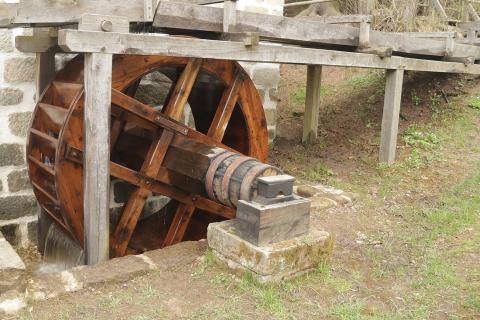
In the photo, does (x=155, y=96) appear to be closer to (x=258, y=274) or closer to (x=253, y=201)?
(x=253, y=201)

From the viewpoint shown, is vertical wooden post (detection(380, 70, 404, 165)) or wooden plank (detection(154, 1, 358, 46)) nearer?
wooden plank (detection(154, 1, 358, 46))

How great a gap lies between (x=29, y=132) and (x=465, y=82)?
6098 mm

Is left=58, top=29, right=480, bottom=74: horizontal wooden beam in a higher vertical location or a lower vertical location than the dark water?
higher

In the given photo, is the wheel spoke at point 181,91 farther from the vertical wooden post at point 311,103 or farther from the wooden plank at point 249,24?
the vertical wooden post at point 311,103

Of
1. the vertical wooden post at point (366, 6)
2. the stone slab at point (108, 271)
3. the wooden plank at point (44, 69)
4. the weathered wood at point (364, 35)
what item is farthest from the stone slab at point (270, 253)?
the vertical wooden post at point (366, 6)

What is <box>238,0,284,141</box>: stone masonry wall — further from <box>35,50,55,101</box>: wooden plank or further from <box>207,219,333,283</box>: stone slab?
<box>207,219,333,283</box>: stone slab

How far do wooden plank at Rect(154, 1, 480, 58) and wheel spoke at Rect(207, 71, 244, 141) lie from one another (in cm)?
54

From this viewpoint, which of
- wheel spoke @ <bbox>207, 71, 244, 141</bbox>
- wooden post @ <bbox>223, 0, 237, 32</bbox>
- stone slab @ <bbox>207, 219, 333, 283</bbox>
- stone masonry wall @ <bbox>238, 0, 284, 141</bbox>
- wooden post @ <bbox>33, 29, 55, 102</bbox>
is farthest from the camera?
stone masonry wall @ <bbox>238, 0, 284, 141</bbox>

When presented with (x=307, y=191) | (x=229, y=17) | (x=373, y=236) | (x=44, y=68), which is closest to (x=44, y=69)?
(x=44, y=68)

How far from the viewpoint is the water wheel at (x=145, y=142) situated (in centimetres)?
411

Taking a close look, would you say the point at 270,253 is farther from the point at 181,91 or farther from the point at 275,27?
the point at 275,27

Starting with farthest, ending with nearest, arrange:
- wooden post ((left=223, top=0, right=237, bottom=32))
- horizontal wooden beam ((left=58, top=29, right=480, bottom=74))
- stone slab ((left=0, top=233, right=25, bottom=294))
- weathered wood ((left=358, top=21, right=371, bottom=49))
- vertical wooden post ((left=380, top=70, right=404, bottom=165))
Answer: vertical wooden post ((left=380, top=70, right=404, bottom=165))
weathered wood ((left=358, top=21, right=371, bottom=49))
wooden post ((left=223, top=0, right=237, bottom=32))
horizontal wooden beam ((left=58, top=29, right=480, bottom=74))
stone slab ((left=0, top=233, right=25, bottom=294))

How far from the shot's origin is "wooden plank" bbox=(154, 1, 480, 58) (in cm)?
406

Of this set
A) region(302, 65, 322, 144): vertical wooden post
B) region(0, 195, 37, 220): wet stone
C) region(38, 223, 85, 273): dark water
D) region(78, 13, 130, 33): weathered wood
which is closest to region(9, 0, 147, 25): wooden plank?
region(78, 13, 130, 33): weathered wood
